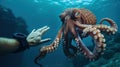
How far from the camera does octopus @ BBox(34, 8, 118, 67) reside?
3781 millimetres

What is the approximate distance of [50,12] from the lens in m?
45.9

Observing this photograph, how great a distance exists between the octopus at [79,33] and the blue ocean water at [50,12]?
1617cm

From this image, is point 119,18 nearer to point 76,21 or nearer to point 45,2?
point 45,2

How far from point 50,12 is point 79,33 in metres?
41.7

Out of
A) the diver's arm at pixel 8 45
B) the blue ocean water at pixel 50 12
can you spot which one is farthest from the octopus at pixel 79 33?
the blue ocean water at pixel 50 12

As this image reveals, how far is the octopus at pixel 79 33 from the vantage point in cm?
378

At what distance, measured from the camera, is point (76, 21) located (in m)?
4.51

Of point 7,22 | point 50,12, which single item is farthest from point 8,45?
point 50,12

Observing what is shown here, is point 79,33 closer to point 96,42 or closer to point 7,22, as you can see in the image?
point 96,42

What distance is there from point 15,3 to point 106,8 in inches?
748

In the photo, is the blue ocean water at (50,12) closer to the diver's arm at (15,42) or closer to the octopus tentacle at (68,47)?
the octopus tentacle at (68,47)

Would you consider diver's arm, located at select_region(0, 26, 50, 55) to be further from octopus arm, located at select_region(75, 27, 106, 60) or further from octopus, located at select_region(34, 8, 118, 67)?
octopus arm, located at select_region(75, 27, 106, 60)

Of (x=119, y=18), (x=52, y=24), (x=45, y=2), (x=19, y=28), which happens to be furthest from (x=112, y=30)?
(x=52, y=24)

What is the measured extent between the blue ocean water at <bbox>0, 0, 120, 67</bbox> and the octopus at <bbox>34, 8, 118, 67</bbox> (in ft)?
53.1
